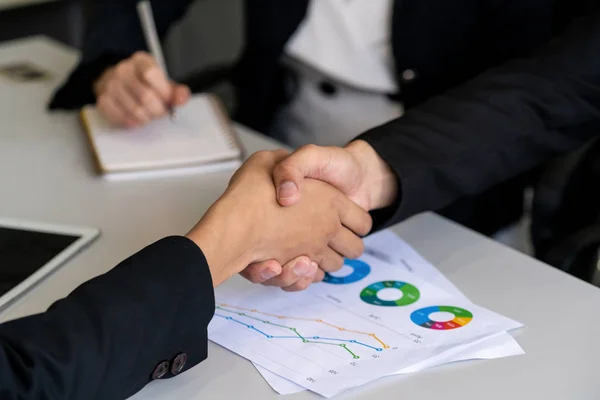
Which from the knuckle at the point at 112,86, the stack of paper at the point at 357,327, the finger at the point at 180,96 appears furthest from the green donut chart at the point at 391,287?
the knuckle at the point at 112,86

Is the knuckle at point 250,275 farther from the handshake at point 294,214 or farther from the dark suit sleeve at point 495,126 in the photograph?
the dark suit sleeve at point 495,126

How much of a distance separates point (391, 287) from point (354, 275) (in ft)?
0.18

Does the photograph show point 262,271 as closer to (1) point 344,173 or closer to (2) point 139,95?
(1) point 344,173

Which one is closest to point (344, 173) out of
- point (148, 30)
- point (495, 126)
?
point (495, 126)

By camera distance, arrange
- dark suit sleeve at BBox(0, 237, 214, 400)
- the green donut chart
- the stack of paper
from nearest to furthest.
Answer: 1. dark suit sleeve at BBox(0, 237, 214, 400)
2. the stack of paper
3. the green donut chart

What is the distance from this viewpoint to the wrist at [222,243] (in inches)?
30.1

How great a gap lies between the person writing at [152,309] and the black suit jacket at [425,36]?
1.75 ft

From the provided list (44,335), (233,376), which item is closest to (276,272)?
(233,376)

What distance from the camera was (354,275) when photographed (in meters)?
0.87

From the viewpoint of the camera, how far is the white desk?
69 centimetres

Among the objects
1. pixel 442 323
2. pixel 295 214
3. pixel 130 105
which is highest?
pixel 130 105

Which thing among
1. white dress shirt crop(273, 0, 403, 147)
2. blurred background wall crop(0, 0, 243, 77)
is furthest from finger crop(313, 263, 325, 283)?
blurred background wall crop(0, 0, 243, 77)

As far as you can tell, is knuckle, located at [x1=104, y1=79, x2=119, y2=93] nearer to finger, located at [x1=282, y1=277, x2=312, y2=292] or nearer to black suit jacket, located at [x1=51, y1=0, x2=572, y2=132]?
black suit jacket, located at [x1=51, y1=0, x2=572, y2=132]

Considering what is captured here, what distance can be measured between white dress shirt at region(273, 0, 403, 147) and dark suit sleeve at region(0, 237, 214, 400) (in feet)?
2.27
